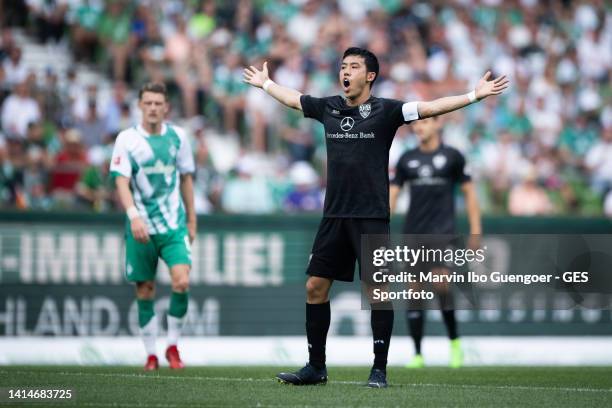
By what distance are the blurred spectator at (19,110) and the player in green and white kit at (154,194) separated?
22.7ft

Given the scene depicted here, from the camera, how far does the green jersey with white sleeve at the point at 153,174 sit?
1138cm

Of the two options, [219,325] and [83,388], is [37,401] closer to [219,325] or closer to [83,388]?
[83,388]

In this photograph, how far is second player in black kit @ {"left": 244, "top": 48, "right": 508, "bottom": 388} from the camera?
9305mm

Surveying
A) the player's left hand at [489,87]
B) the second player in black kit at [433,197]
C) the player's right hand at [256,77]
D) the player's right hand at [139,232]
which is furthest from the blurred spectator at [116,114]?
the player's left hand at [489,87]

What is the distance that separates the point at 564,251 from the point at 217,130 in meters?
6.01

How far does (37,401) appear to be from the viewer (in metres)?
8.58

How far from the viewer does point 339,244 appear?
939 centimetres

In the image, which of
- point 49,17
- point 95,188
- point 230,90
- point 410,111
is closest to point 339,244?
point 410,111

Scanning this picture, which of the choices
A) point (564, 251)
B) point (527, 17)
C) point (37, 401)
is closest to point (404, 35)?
point (527, 17)

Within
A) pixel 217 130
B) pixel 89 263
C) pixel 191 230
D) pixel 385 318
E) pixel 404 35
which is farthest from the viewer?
pixel 404 35

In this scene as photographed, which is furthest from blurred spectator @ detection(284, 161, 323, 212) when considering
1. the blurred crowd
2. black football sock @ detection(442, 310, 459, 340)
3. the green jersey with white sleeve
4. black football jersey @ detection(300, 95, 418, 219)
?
black football jersey @ detection(300, 95, 418, 219)
